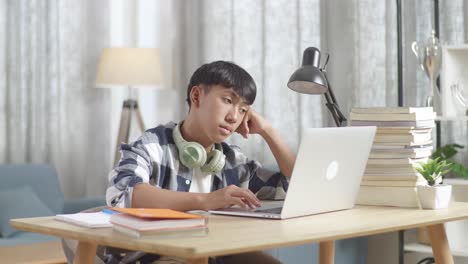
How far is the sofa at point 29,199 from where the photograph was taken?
4.24 meters

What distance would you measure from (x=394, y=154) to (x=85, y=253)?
3.08 ft

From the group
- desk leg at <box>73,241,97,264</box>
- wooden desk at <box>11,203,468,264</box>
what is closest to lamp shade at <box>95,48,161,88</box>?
wooden desk at <box>11,203,468,264</box>

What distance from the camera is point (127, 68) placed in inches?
196

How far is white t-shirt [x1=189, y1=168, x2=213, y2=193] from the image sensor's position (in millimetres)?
2324

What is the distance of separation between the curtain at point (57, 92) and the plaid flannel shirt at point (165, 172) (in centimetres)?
268

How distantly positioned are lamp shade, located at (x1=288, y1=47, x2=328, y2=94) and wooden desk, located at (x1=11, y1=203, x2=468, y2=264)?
344mm

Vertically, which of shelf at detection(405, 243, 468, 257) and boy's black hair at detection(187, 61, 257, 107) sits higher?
boy's black hair at detection(187, 61, 257, 107)

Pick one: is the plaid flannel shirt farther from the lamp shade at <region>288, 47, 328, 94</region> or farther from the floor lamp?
the floor lamp

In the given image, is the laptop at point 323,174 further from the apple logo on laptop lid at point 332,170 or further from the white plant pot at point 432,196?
the white plant pot at point 432,196

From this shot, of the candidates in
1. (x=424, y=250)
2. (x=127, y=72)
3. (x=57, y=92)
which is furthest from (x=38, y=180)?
(x=424, y=250)

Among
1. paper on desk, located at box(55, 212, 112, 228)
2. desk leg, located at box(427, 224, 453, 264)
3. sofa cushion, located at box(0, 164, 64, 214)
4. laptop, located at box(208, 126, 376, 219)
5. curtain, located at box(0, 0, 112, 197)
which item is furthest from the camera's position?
curtain, located at box(0, 0, 112, 197)

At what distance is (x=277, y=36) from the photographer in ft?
15.7

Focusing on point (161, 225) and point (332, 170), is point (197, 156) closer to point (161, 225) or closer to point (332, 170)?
point (332, 170)

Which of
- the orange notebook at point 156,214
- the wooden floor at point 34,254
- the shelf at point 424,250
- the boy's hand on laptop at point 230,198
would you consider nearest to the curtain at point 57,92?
the wooden floor at point 34,254
